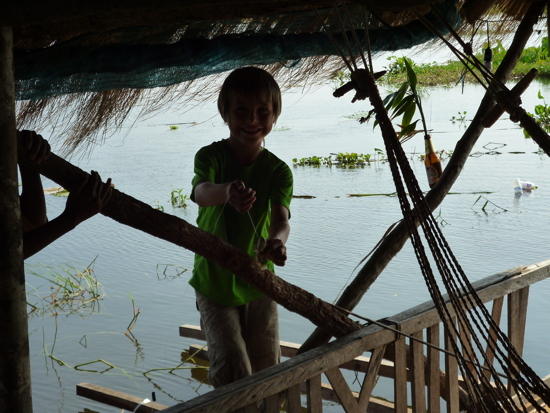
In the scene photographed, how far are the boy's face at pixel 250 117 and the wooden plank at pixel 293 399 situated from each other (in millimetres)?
745

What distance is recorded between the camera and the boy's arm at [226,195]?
4.58ft

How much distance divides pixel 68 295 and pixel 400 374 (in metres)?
2.80

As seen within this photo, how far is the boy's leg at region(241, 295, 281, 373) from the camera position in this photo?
1896mm

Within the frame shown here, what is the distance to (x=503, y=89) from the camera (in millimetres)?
1260

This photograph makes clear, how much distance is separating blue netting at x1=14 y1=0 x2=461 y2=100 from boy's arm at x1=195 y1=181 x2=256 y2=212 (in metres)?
0.31

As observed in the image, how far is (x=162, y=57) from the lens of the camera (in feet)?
4.97

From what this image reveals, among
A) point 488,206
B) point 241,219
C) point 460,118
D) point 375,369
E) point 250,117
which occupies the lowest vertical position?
point 375,369

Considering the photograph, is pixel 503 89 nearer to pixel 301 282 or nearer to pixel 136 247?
pixel 301 282

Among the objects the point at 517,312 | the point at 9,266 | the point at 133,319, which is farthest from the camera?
the point at 133,319

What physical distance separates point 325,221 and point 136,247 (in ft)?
5.26

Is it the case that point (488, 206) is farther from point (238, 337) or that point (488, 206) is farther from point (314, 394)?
point (314, 394)

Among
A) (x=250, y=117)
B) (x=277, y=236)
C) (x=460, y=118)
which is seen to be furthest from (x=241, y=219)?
(x=460, y=118)

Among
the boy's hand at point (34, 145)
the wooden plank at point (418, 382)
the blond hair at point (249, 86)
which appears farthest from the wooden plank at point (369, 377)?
the boy's hand at point (34, 145)

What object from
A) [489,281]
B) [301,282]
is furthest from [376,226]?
[489,281]
